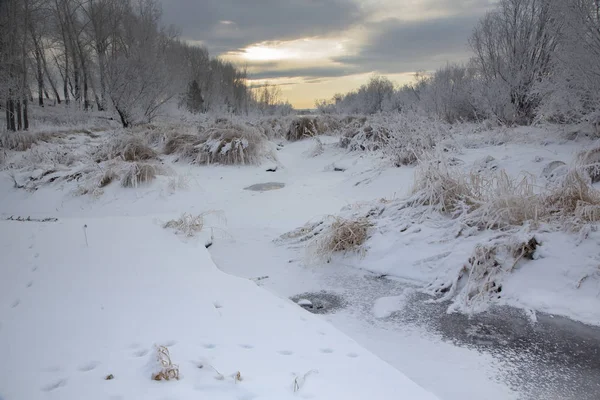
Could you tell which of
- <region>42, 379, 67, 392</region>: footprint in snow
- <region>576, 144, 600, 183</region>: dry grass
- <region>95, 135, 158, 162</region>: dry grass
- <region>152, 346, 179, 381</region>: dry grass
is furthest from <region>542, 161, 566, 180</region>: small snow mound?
<region>95, 135, 158, 162</region>: dry grass

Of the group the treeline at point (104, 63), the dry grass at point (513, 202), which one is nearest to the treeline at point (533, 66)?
the dry grass at point (513, 202)

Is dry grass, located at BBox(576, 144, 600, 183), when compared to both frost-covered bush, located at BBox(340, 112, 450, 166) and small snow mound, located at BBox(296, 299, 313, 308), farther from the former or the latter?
small snow mound, located at BBox(296, 299, 313, 308)

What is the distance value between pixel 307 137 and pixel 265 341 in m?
11.7

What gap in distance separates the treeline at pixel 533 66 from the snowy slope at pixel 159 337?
568cm

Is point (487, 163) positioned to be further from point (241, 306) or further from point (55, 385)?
point (55, 385)

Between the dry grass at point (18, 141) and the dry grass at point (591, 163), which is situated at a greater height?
the dry grass at point (18, 141)

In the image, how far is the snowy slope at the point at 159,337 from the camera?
155 centimetres

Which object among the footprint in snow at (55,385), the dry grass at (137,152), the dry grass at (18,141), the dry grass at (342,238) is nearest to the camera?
the footprint in snow at (55,385)

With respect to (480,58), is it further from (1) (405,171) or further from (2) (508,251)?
(2) (508,251)

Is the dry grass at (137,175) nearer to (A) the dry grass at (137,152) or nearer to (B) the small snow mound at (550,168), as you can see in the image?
(A) the dry grass at (137,152)

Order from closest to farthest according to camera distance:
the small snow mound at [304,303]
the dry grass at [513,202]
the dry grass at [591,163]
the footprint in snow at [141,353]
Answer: the footprint in snow at [141,353], the small snow mound at [304,303], the dry grass at [513,202], the dry grass at [591,163]

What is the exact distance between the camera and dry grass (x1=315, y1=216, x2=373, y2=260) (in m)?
3.50

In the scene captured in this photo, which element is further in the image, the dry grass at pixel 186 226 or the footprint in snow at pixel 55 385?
the dry grass at pixel 186 226

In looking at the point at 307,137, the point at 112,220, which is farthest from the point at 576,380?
the point at 307,137
